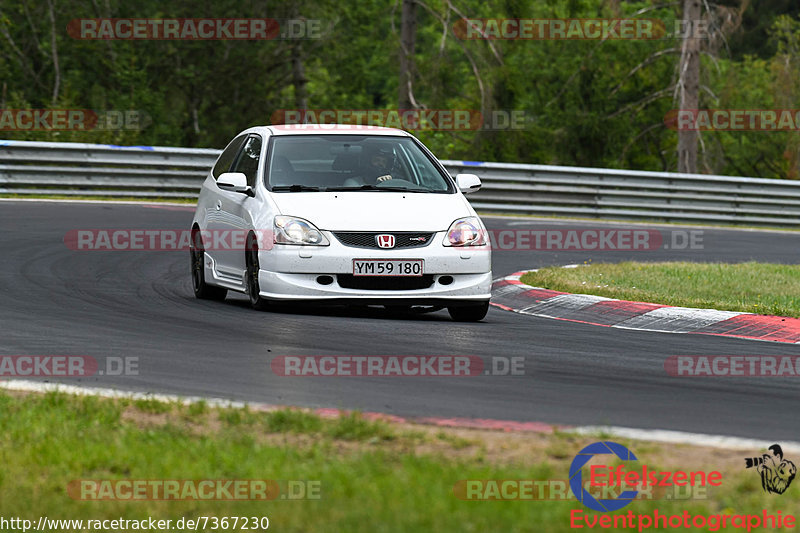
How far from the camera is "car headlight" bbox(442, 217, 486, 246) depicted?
10.3 m

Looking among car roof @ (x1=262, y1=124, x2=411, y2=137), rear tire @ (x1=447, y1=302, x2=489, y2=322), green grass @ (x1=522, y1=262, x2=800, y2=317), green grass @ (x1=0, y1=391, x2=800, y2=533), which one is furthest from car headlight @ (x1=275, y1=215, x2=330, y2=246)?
green grass @ (x1=0, y1=391, x2=800, y2=533)

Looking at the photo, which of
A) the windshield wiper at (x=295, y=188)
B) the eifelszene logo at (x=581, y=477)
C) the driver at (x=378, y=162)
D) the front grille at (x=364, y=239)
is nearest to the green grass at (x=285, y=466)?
the eifelszene logo at (x=581, y=477)

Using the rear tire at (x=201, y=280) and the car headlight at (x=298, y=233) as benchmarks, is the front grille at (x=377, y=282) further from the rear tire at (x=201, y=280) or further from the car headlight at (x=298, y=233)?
the rear tire at (x=201, y=280)

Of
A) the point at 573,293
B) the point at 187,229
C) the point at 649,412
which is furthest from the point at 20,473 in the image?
the point at 187,229

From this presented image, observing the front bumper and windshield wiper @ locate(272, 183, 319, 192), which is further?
windshield wiper @ locate(272, 183, 319, 192)

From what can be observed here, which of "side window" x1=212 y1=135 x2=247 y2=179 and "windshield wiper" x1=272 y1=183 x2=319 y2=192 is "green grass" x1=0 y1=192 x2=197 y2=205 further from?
"windshield wiper" x1=272 y1=183 x2=319 y2=192

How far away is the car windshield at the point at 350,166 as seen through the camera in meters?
10.9

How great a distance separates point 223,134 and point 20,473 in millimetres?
38387

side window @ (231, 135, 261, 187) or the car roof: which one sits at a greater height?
the car roof

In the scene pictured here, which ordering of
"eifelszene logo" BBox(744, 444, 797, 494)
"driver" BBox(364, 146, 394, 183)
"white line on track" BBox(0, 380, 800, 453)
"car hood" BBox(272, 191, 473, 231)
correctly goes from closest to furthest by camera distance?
"eifelszene logo" BBox(744, 444, 797, 494), "white line on track" BBox(0, 380, 800, 453), "car hood" BBox(272, 191, 473, 231), "driver" BBox(364, 146, 394, 183)

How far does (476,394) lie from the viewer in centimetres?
696

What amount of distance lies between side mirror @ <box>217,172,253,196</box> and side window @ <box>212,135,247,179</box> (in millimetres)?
1251

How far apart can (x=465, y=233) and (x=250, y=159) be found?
2.41 m

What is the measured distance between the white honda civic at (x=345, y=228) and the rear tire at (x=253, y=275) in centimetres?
1
